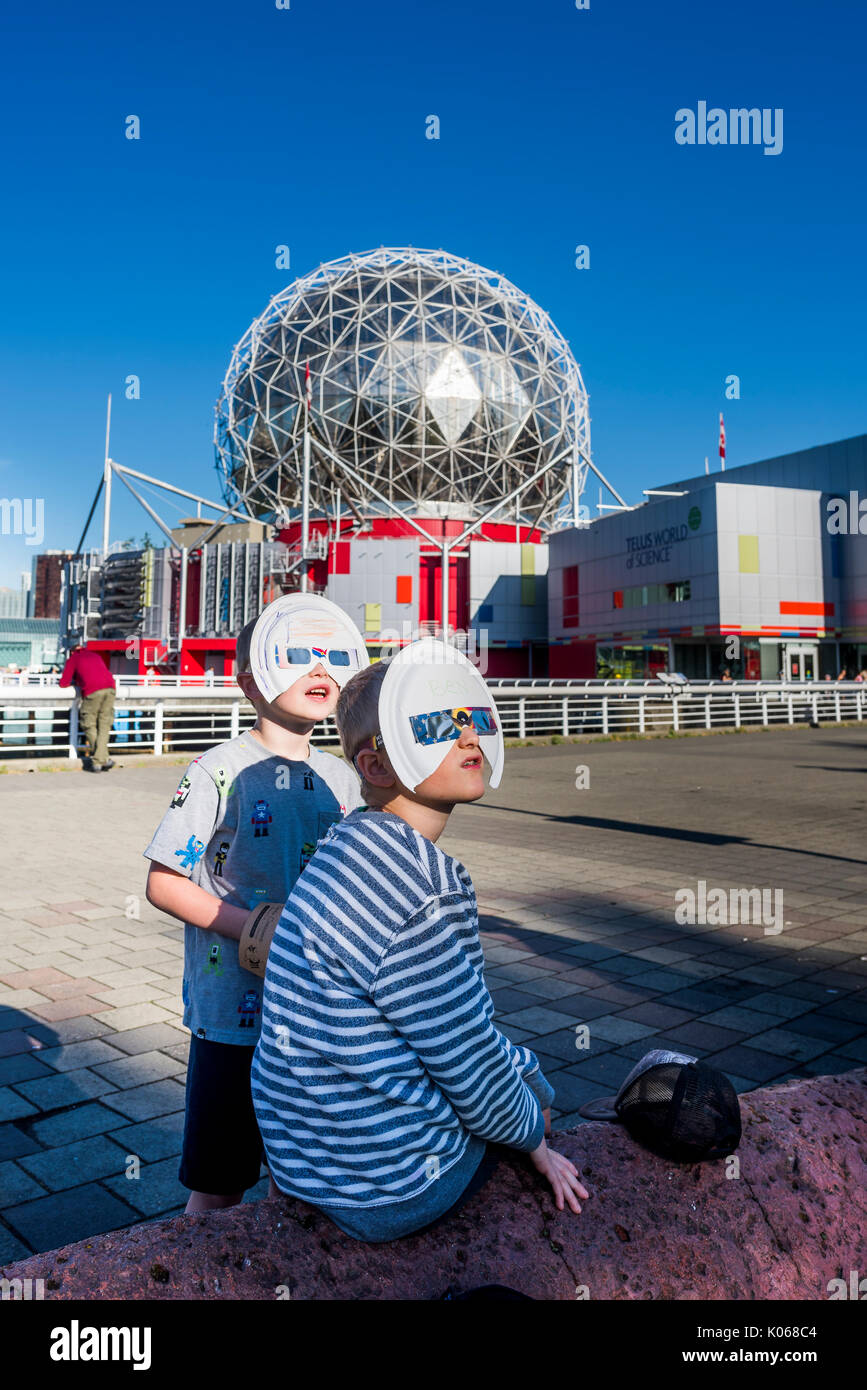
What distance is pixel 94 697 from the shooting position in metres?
15.0

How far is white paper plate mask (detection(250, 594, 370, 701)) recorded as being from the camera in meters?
2.40

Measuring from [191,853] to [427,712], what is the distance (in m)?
0.87

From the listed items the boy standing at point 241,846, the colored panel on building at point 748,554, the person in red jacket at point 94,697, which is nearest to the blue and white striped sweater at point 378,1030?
the boy standing at point 241,846

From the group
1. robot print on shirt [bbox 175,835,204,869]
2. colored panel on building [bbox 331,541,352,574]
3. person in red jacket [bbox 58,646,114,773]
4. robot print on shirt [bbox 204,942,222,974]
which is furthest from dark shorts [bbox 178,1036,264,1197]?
colored panel on building [bbox 331,541,352,574]

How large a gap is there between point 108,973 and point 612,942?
9.86ft

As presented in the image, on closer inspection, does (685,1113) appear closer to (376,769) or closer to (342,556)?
→ (376,769)

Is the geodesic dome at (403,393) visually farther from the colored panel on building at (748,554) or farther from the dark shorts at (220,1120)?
the dark shorts at (220,1120)

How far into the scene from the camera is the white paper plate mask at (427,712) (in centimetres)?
171

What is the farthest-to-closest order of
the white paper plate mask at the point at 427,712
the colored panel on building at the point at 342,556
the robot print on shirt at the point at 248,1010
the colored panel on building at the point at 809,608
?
the colored panel on building at the point at 342,556, the colored panel on building at the point at 809,608, the robot print on shirt at the point at 248,1010, the white paper plate mask at the point at 427,712

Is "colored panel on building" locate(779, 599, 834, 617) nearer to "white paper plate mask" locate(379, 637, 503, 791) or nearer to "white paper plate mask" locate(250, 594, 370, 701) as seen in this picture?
"white paper plate mask" locate(250, 594, 370, 701)

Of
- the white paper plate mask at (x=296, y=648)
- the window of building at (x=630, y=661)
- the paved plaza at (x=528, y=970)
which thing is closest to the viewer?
the white paper plate mask at (x=296, y=648)

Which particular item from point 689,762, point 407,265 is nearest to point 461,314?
point 407,265

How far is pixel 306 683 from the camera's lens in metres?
2.41

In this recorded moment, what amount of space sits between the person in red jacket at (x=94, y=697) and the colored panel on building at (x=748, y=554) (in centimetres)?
3078
